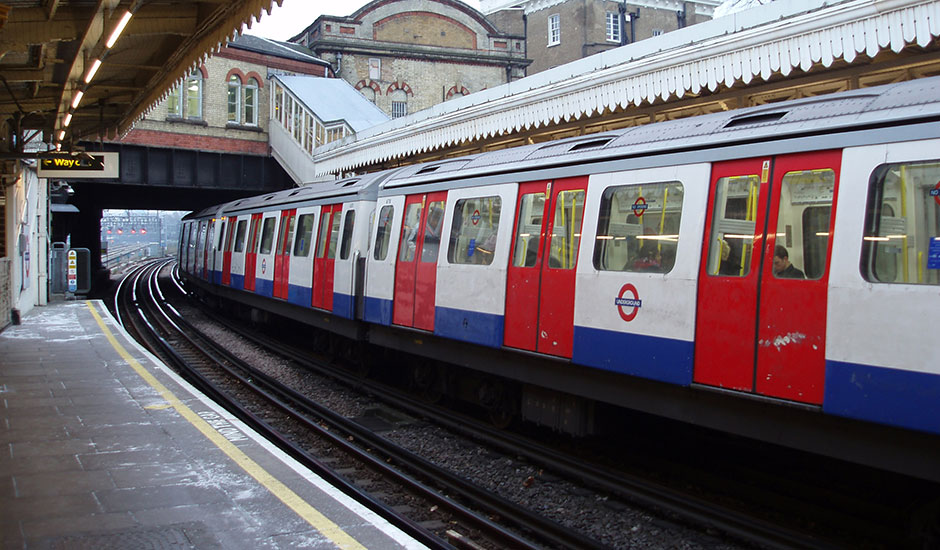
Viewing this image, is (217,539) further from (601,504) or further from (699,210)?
(699,210)

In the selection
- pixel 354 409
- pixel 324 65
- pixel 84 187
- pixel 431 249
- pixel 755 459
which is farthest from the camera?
pixel 324 65

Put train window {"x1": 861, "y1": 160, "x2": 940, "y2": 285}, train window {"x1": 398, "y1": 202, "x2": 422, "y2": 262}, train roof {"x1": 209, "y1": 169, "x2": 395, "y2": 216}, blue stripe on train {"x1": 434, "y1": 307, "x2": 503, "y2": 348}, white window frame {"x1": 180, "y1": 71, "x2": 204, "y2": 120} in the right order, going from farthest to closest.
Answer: white window frame {"x1": 180, "y1": 71, "x2": 204, "y2": 120}
train roof {"x1": 209, "y1": 169, "x2": 395, "y2": 216}
train window {"x1": 398, "y1": 202, "x2": 422, "y2": 262}
blue stripe on train {"x1": 434, "y1": 307, "x2": 503, "y2": 348}
train window {"x1": 861, "y1": 160, "x2": 940, "y2": 285}

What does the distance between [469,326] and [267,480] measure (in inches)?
138

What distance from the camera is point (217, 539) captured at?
480cm

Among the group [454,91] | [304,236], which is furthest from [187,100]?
[304,236]

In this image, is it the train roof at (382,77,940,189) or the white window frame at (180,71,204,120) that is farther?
the white window frame at (180,71,204,120)

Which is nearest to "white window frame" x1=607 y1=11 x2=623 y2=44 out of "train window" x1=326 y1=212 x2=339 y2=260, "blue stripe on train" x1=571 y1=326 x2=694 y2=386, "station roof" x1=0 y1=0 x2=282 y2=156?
"train window" x1=326 y1=212 x2=339 y2=260

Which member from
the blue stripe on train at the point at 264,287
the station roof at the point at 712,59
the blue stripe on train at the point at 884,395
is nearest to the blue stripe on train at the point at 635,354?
the blue stripe on train at the point at 884,395

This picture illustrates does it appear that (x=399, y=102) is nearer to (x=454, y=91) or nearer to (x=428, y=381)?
(x=454, y=91)

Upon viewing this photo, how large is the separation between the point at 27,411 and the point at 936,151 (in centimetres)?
875

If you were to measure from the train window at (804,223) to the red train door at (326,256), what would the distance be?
8.60 meters

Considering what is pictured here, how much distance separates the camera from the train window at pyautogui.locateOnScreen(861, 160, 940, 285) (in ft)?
15.5

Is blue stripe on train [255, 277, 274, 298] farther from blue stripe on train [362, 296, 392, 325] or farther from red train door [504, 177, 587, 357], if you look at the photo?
red train door [504, 177, 587, 357]

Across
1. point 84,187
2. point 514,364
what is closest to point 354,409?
point 514,364
